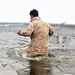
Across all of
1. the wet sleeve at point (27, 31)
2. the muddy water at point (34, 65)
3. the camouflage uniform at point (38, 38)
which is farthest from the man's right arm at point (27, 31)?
the muddy water at point (34, 65)

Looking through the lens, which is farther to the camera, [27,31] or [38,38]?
[38,38]

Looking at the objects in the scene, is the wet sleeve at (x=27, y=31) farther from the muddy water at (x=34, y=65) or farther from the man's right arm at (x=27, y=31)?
the muddy water at (x=34, y=65)

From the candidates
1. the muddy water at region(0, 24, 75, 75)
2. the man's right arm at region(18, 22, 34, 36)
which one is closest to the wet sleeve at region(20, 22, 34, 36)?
the man's right arm at region(18, 22, 34, 36)

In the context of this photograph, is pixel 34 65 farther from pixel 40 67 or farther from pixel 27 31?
pixel 27 31

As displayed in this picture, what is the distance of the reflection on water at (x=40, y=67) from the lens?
691 centimetres

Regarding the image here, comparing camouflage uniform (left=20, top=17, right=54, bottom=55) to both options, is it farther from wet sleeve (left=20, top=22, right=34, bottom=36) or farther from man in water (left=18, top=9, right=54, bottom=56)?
wet sleeve (left=20, top=22, right=34, bottom=36)

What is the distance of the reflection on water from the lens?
22.7 ft

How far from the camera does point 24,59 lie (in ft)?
28.8

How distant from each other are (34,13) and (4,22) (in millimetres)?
16175

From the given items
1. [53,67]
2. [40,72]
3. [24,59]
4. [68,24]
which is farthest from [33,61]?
[68,24]

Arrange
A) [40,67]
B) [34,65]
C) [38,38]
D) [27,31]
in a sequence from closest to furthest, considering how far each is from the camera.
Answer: [40,67]
[34,65]
[27,31]
[38,38]

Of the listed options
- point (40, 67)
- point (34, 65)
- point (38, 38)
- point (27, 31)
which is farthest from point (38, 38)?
point (40, 67)

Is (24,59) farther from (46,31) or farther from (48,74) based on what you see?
(48,74)

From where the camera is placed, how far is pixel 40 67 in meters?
7.54
